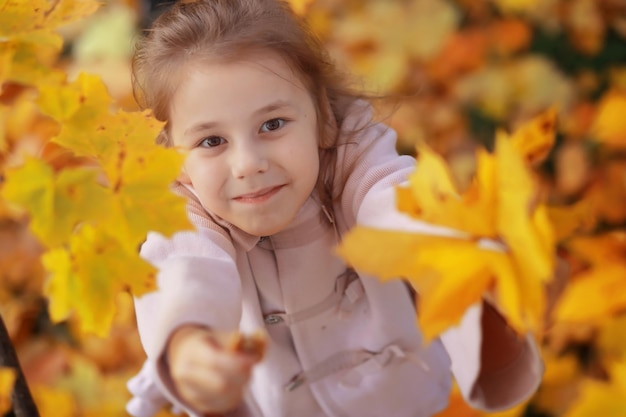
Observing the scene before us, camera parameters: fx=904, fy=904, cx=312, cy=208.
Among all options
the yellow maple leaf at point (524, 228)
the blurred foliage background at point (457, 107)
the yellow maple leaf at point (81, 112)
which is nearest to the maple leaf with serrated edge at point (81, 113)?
the yellow maple leaf at point (81, 112)

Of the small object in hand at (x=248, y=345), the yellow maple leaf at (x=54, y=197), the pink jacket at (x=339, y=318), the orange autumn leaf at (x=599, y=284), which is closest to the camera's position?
the small object in hand at (x=248, y=345)

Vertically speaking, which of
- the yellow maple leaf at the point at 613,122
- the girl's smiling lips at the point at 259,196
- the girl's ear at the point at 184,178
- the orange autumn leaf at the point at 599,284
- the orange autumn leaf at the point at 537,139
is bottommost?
the yellow maple leaf at the point at 613,122

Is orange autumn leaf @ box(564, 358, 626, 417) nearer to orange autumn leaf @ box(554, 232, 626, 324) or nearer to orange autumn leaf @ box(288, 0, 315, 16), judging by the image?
orange autumn leaf @ box(554, 232, 626, 324)

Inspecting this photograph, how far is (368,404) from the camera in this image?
0.71m

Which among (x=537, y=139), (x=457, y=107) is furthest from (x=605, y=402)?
(x=457, y=107)

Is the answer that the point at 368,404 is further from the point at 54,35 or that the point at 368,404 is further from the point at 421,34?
the point at 421,34

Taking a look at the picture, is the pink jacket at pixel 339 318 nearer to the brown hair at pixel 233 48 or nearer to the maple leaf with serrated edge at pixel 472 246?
the brown hair at pixel 233 48

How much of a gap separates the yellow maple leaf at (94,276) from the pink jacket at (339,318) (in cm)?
7

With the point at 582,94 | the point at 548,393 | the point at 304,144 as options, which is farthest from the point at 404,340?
the point at 582,94

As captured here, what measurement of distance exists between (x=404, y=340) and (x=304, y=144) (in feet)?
0.64

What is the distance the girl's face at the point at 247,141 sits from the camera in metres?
0.58

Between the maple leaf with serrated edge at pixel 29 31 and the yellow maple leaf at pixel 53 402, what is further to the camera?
the yellow maple leaf at pixel 53 402

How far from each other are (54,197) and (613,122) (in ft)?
3.00

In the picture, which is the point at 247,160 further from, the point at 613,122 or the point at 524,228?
the point at 613,122
